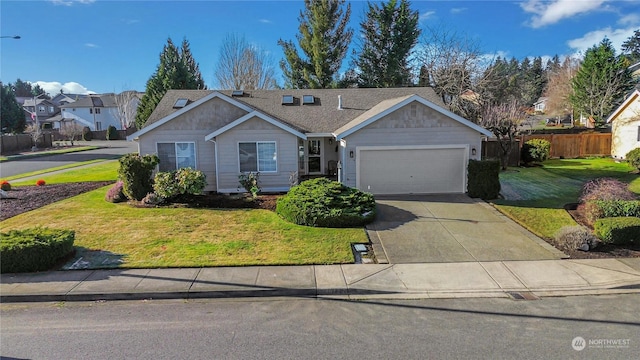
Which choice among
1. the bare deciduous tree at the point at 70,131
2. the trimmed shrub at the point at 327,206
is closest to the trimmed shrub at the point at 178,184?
the trimmed shrub at the point at 327,206

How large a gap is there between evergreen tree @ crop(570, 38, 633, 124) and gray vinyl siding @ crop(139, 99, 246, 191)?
38016 mm

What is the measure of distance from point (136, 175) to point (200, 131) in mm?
3476

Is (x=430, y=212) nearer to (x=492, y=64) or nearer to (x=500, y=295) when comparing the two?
(x=500, y=295)

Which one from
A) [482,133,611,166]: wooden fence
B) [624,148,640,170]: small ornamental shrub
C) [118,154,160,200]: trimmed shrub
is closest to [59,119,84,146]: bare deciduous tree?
[118,154,160,200]: trimmed shrub

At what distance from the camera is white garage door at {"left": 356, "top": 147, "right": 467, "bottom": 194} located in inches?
650

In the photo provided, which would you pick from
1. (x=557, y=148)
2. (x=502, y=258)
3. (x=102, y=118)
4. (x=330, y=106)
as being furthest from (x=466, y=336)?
(x=102, y=118)

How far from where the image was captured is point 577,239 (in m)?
10.2

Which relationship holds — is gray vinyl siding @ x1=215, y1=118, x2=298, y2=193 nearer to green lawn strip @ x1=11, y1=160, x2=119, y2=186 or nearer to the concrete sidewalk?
the concrete sidewalk

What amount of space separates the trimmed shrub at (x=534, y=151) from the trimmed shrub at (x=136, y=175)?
75.5 feet

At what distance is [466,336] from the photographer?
6.04 m

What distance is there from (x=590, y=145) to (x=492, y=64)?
963 cm

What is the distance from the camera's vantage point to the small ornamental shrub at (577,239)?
33.3 ft

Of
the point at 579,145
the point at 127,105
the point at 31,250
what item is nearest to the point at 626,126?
the point at 579,145

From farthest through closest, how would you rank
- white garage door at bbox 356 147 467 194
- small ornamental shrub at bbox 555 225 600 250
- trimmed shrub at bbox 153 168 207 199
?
white garage door at bbox 356 147 467 194, trimmed shrub at bbox 153 168 207 199, small ornamental shrub at bbox 555 225 600 250
